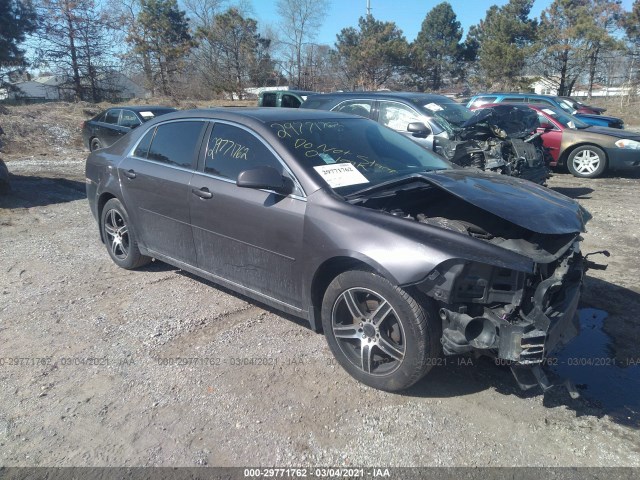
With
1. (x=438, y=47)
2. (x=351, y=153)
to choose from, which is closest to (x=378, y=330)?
(x=351, y=153)

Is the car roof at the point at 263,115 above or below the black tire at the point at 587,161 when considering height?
above

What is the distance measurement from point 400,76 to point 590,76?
633 inches

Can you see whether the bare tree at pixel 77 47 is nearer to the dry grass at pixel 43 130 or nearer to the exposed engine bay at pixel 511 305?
the dry grass at pixel 43 130

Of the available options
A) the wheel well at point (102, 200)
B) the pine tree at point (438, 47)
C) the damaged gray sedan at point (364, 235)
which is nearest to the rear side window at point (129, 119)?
the wheel well at point (102, 200)

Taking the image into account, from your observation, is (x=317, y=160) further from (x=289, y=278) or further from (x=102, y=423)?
(x=102, y=423)

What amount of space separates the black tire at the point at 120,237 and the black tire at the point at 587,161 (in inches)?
375

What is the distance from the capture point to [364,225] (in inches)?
122

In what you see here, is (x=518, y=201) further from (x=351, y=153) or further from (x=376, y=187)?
(x=351, y=153)

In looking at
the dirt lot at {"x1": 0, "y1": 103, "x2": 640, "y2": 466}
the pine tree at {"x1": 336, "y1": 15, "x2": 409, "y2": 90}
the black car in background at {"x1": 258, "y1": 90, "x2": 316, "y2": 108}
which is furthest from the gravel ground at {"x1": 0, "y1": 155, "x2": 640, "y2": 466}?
the pine tree at {"x1": 336, "y1": 15, "x2": 409, "y2": 90}

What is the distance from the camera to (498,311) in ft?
9.20

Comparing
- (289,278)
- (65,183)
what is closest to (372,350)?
(289,278)

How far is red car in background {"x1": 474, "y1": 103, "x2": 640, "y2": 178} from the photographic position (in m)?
10.4

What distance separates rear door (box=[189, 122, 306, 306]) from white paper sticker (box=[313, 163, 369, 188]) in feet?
0.78

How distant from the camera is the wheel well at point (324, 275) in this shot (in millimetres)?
3207
